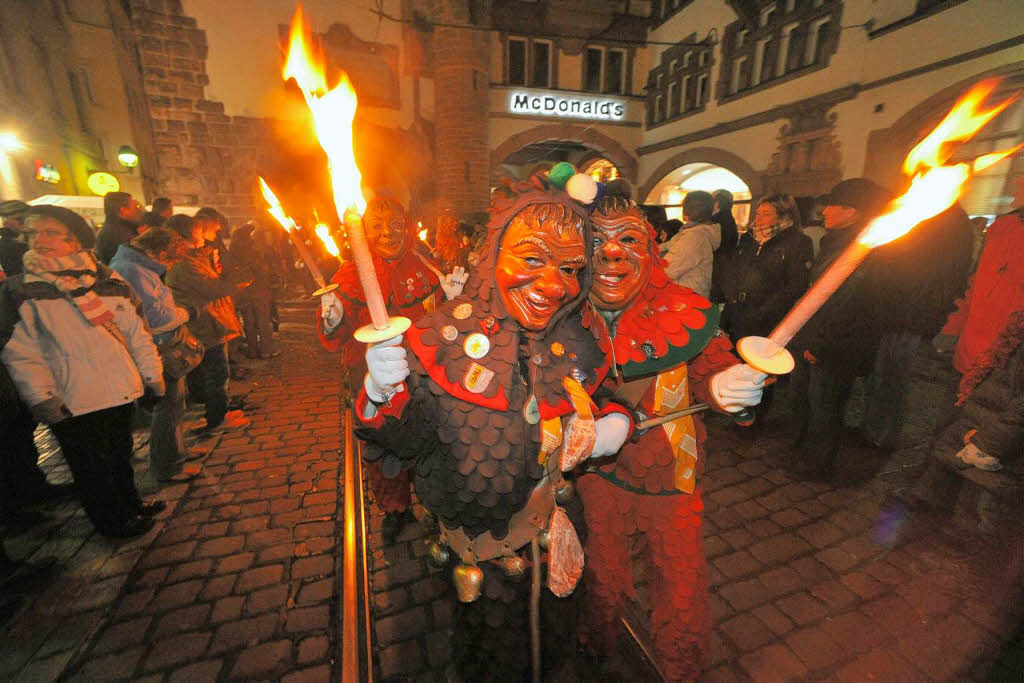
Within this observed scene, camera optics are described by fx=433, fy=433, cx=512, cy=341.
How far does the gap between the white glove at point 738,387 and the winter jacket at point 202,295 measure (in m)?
5.10

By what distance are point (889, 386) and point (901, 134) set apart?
6.43 m

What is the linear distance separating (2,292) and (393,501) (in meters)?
2.82

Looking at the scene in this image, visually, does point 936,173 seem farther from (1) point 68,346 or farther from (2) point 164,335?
(2) point 164,335

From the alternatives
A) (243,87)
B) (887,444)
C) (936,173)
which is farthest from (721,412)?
(243,87)

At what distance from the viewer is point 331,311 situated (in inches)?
109

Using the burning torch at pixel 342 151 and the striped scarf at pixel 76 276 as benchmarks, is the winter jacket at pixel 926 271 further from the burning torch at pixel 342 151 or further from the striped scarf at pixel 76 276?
the striped scarf at pixel 76 276

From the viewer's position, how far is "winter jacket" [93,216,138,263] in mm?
4965

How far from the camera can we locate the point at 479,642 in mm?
1754

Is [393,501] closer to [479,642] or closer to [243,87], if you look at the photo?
[479,642]

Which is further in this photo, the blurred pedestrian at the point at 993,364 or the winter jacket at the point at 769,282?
the winter jacket at the point at 769,282

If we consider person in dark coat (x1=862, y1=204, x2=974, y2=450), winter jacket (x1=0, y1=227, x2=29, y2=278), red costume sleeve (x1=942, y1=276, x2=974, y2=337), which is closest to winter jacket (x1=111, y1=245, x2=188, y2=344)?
winter jacket (x1=0, y1=227, x2=29, y2=278)

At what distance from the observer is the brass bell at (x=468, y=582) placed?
1.69 metres

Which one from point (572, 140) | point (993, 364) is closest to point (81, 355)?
point (993, 364)

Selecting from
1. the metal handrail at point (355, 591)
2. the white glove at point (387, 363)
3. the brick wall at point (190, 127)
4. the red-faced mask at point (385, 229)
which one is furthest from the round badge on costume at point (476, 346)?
the brick wall at point (190, 127)
